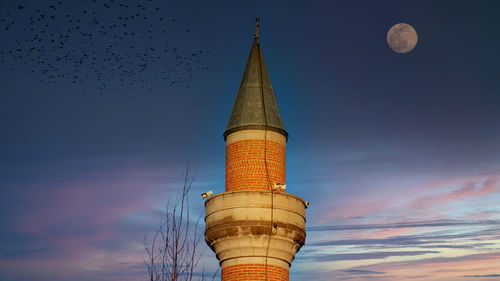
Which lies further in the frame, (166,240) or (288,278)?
(288,278)

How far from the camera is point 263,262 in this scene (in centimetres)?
2328

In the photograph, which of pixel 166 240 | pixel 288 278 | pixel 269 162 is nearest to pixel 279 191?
pixel 269 162

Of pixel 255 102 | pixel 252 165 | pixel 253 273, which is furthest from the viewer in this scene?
pixel 255 102

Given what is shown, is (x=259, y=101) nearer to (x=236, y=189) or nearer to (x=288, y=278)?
(x=236, y=189)

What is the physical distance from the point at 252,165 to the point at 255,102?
2352mm

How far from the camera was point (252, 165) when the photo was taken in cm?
2419

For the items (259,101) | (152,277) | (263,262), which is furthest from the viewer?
(259,101)

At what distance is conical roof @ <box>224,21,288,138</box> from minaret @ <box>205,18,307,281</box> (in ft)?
0.10

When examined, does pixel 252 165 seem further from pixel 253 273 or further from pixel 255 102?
pixel 253 273

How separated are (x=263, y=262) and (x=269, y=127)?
433 cm

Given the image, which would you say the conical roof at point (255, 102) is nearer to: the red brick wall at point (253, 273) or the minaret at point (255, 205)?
the minaret at point (255, 205)

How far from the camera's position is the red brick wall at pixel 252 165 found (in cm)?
2403

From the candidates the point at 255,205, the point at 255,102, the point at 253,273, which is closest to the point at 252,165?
the point at 255,205

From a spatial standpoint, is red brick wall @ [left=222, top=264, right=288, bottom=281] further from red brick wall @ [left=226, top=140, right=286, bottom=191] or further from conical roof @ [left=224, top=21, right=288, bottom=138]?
conical roof @ [left=224, top=21, right=288, bottom=138]
